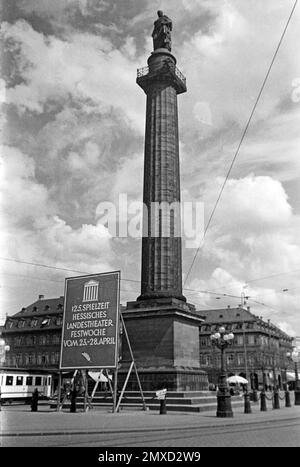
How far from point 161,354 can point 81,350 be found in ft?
21.4

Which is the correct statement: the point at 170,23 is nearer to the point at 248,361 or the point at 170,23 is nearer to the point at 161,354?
the point at 161,354

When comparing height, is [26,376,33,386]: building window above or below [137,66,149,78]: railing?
below

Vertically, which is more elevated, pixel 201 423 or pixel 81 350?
pixel 81 350

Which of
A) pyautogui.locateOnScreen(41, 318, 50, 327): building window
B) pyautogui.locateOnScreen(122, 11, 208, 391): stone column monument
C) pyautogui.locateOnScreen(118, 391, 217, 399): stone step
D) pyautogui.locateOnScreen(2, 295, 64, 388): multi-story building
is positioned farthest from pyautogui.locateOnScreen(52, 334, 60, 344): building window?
pyautogui.locateOnScreen(118, 391, 217, 399): stone step

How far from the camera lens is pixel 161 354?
1150 inches

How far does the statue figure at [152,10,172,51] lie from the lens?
3759 centimetres

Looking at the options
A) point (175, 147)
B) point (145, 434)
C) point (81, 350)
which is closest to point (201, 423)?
point (145, 434)

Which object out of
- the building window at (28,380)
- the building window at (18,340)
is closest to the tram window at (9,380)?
the building window at (28,380)

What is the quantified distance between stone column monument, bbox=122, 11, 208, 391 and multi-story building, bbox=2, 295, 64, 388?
46655 millimetres

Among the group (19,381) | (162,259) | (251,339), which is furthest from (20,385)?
(251,339)

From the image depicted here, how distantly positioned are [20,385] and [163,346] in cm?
2047

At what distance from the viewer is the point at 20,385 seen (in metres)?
43.1

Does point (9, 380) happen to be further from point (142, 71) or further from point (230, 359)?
point (230, 359)

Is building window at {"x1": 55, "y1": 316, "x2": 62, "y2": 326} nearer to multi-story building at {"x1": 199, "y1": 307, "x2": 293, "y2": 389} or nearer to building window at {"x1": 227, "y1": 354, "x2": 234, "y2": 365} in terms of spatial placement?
multi-story building at {"x1": 199, "y1": 307, "x2": 293, "y2": 389}
